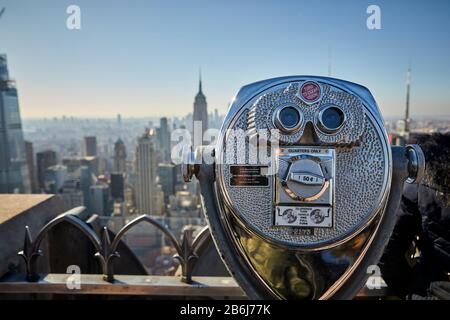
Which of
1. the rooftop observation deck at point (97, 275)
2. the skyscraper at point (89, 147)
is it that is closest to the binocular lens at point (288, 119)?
the rooftop observation deck at point (97, 275)

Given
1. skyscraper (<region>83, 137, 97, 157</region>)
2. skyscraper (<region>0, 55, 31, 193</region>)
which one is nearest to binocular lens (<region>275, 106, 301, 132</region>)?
skyscraper (<region>0, 55, 31, 193</region>)

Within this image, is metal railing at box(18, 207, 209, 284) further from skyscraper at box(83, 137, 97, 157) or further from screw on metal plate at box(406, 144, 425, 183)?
skyscraper at box(83, 137, 97, 157)

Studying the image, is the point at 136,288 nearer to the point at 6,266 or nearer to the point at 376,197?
the point at 6,266

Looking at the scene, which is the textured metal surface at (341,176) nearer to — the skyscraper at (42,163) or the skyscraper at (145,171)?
the skyscraper at (145,171)

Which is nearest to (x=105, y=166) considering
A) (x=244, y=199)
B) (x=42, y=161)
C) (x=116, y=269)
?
(x=42, y=161)

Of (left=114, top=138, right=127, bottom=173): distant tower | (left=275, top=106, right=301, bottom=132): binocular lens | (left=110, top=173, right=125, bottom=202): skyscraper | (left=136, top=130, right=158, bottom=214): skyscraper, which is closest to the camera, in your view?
(left=275, top=106, right=301, bottom=132): binocular lens
